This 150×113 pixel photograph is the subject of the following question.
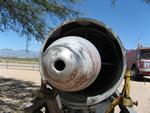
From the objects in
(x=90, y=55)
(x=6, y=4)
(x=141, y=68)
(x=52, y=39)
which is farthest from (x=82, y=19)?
(x=141, y=68)

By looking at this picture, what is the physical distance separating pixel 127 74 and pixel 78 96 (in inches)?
30.4

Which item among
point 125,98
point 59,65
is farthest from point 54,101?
point 125,98

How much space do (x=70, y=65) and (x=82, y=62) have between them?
200 millimetres

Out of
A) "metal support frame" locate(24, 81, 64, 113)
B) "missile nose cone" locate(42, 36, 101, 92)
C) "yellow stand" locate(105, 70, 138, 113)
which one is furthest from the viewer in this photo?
"yellow stand" locate(105, 70, 138, 113)

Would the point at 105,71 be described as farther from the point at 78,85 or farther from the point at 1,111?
the point at 1,111

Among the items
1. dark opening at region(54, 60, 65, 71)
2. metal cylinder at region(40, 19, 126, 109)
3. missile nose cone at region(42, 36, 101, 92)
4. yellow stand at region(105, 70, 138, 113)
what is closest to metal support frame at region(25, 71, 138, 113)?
yellow stand at region(105, 70, 138, 113)

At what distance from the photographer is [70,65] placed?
15.5 feet

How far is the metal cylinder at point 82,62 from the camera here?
481cm

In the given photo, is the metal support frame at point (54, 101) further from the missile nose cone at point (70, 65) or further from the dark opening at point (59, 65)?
the dark opening at point (59, 65)

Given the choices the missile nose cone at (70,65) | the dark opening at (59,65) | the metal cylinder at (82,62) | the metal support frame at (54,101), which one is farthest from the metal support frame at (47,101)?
the dark opening at (59,65)

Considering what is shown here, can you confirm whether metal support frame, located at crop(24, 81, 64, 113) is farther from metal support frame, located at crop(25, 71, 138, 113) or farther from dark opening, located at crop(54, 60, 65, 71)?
dark opening, located at crop(54, 60, 65, 71)

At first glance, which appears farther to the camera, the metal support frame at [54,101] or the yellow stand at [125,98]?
the yellow stand at [125,98]

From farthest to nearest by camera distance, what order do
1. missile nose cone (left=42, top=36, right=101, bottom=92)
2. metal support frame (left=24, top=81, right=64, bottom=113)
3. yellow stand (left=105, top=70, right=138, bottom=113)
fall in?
yellow stand (left=105, top=70, right=138, bottom=113) → metal support frame (left=24, top=81, right=64, bottom=113) → missile nose cone (left=42, top=36, right=101, bottom=92)

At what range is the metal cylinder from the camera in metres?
4.81
